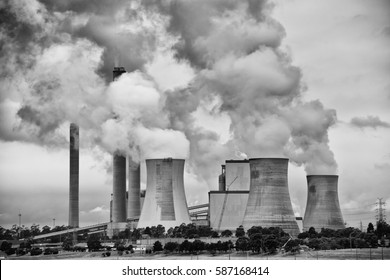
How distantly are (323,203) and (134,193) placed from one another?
19.4 meters

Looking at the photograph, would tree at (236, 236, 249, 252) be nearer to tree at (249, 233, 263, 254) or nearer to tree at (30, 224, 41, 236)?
tree at (249, 233, 263, 254)

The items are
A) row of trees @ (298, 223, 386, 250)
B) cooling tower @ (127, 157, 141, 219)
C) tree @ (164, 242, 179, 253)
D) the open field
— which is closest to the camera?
the open field

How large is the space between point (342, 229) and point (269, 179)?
7571 millimetres

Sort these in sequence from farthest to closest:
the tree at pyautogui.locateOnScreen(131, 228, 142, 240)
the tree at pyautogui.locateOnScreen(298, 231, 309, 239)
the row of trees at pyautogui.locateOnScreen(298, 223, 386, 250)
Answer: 1. the tree at pyautogui.locateOnScreen(131, 228, 142, 240)
2. the tree at pyautogui.locateOnScreen(298, 231, 309, 239)
3. the row of trees at pyautogui.locateOnScreen(298, 223, 386, 250)

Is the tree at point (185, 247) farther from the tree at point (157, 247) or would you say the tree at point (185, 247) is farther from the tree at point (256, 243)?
the tree at point (256, 243)

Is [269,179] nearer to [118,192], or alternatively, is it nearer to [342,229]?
[342,229]

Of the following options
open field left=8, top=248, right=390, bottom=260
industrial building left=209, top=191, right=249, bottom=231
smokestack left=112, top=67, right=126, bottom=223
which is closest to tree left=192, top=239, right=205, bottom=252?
open field left=8, top=248, right=390, bottom=260

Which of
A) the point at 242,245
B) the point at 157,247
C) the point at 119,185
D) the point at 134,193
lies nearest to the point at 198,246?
the point at 242,245

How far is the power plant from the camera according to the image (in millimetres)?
55469

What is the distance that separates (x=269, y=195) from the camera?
55.2m
